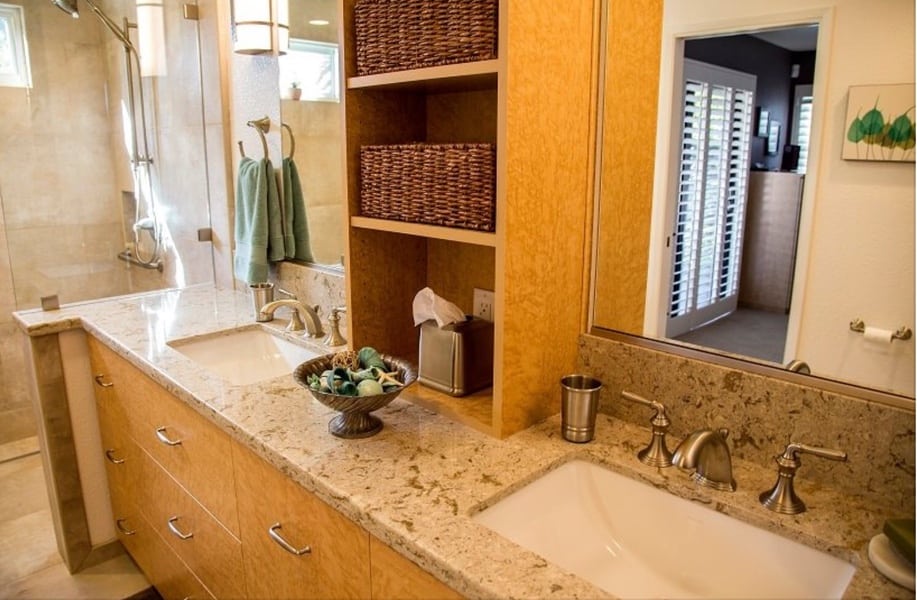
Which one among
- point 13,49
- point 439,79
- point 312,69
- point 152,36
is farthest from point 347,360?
point 13,49

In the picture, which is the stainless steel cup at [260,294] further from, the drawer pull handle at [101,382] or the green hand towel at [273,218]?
the drawer pull handle at [101,382]

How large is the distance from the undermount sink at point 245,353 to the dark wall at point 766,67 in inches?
53.8

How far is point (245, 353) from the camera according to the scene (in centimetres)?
222

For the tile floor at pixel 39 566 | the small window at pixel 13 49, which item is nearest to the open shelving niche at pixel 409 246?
the tile floor at pixel 39 566

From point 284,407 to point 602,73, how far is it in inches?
39.9

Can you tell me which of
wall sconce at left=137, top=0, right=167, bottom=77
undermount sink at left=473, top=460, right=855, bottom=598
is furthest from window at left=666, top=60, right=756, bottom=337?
wall sconce at left=137, top=0, right=167, bottom=77

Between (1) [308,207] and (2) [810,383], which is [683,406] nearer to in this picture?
(2) [810,383]

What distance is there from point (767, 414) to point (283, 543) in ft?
3.21

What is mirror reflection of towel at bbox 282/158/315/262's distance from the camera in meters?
2.27

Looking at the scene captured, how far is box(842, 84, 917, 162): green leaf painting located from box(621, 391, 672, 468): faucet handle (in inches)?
21.5

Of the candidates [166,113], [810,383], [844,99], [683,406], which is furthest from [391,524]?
[166,113]

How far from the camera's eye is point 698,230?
4.44ft

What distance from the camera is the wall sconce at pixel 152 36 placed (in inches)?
105

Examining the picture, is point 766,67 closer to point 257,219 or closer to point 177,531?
point 257,219
